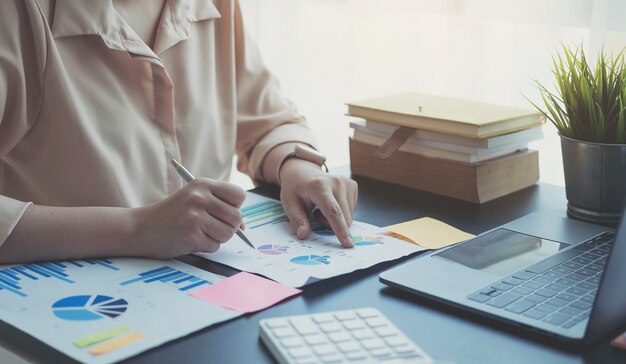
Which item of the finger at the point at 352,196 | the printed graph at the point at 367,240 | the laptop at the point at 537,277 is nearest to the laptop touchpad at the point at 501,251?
the laptop at the point at 537,277

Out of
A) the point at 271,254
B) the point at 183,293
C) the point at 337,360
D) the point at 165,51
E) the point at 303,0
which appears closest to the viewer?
the point at 337,360

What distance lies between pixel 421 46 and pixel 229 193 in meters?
1.10

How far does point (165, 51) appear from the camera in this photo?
1438 mm

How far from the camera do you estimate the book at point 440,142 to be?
1.41 metres

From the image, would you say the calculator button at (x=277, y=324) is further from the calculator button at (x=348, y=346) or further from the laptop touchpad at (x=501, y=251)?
the laptop touchpad at (x=501, y=251)

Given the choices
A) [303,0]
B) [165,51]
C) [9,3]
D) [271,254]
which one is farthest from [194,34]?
[303,0]

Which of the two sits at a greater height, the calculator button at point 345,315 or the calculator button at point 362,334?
the calculator button at point 345,315

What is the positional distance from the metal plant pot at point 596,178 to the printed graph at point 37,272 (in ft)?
2.39

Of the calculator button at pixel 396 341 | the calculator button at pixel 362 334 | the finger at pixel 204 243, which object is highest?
the finger at pixel 204 243

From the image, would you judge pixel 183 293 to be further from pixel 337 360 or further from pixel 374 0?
pixel 374 0

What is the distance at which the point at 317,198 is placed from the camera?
49.9 inches

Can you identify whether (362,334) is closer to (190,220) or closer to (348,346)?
(348,346)

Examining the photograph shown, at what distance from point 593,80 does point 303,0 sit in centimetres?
135

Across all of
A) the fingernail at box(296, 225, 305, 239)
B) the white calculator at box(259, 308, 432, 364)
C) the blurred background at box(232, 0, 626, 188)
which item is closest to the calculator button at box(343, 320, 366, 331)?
the white calculator at box(259, 308, 432, 364)
